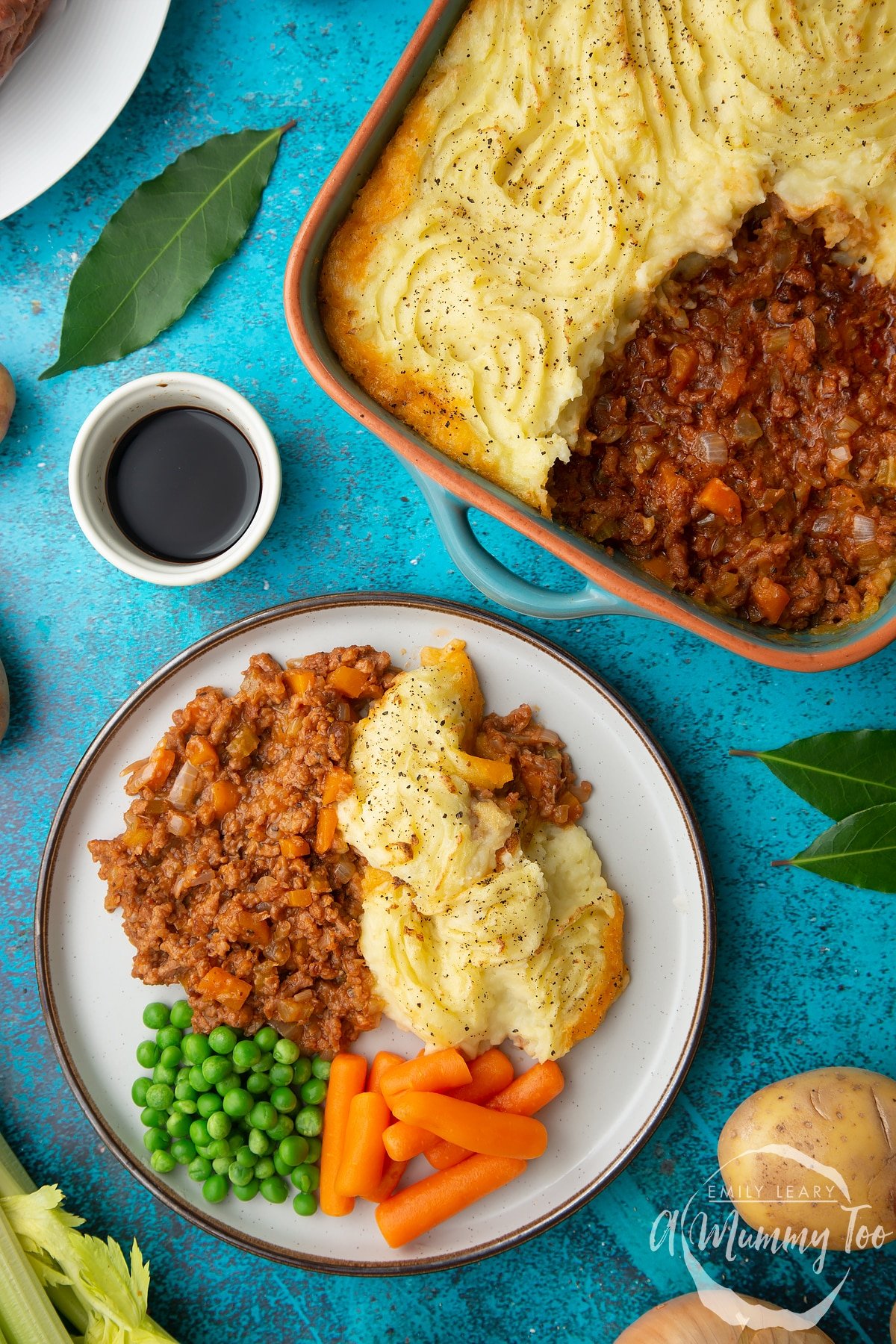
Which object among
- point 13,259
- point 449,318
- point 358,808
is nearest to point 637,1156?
point 358,808

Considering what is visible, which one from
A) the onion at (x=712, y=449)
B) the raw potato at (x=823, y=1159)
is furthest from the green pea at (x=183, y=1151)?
the onion at (x=712, y=449)

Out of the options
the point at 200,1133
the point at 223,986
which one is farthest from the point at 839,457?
the point at 200,1133

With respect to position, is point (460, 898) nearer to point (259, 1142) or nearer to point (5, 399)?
point (259, 1142)

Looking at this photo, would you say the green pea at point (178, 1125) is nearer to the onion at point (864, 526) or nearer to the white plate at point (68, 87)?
the onion at point (864, 526)

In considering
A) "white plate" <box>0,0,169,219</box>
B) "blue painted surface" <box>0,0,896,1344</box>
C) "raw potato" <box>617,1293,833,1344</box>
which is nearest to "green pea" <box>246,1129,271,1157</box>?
"blue painted surface" <box>0,0,896,1344</box>

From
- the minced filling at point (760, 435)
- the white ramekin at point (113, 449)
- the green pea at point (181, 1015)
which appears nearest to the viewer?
the minced filling at point (760, 435)

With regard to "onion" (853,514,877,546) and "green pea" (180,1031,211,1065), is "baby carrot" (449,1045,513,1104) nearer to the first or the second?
"green pea" (180,1031,211,1065)
